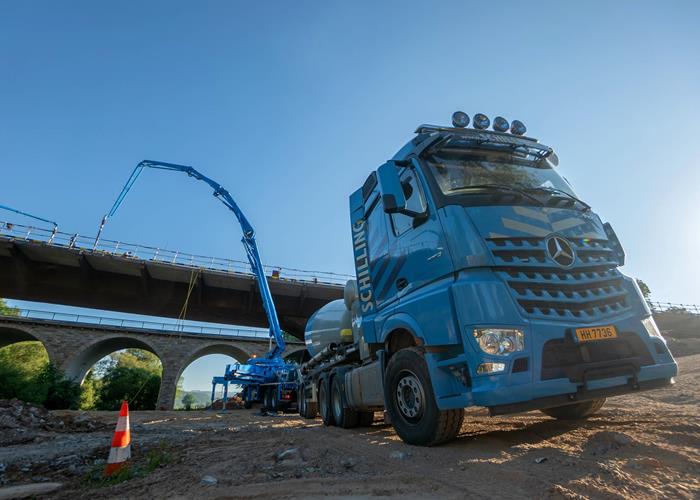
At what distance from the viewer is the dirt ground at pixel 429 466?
244cm

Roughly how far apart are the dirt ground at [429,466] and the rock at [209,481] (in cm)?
1

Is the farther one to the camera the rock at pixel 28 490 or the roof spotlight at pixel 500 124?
the roof spotlight at pixel 500 124

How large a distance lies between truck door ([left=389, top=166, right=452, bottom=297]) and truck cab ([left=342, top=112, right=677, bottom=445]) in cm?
2

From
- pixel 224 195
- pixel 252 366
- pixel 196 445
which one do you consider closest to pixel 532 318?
pixel 196 445

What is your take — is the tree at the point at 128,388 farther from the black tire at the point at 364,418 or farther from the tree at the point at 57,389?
the black tire at the point at 364,418

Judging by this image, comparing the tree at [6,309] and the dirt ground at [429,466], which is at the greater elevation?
the tree at [6,309]

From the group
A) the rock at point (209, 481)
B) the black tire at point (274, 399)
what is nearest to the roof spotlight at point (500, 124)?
the rock at point (209, 481)

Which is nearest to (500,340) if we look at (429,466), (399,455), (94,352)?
(429,466)

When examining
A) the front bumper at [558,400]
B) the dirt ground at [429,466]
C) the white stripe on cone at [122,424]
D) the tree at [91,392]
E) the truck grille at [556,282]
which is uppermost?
the tree at [91,392]

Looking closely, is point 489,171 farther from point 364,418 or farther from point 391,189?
point 364,418

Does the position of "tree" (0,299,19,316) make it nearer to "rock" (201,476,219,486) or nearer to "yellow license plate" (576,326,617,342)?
"rock" (201,476,219,486)

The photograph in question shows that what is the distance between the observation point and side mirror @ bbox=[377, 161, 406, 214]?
4312 millimetres

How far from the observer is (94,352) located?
88.8 feet

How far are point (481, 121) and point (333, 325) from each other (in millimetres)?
5383
